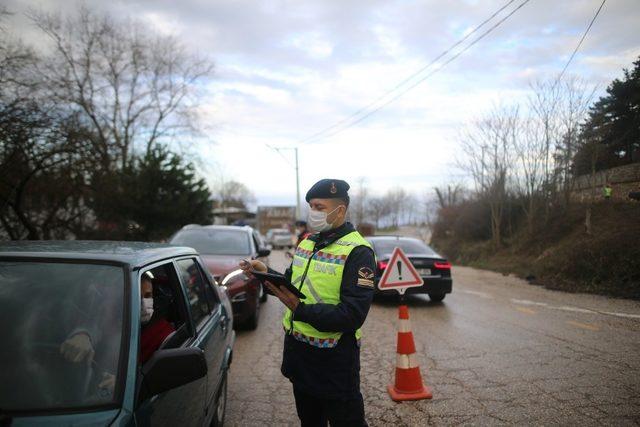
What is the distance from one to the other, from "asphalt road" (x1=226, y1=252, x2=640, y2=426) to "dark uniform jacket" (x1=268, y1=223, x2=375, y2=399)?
1648 mm

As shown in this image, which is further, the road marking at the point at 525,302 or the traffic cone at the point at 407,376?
the road marking at the point at 525,302

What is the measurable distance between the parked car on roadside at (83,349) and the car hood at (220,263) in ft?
14.3

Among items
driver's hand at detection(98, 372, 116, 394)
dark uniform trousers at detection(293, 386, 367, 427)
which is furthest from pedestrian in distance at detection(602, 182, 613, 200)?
driver's hand at detection(98, 372, 116, 394)

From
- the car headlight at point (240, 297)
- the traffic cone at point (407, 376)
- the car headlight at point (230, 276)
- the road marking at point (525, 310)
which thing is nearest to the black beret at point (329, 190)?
the traffic cone at point (407, 376)

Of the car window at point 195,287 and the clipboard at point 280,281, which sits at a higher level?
the clipboard at point 280,281

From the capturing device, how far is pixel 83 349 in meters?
1.96

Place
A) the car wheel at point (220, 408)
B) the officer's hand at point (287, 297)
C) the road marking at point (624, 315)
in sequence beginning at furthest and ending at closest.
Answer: the road marking at point (624, 315), the car wheel at point (220, 408), the officer's hand at point (287, 297)

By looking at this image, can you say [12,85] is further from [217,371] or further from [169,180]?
[169,180]

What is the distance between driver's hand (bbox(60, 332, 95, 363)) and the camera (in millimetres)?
1933

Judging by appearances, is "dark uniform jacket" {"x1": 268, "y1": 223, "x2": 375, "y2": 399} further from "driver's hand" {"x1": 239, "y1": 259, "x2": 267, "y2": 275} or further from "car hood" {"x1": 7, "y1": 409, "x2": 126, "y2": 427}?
"car hood" {"x1": 7, "y1": 409, "x2": 126, "y2": 427}

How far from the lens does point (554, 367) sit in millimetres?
5156

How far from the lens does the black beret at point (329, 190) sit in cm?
271

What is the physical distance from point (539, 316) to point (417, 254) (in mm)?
2752

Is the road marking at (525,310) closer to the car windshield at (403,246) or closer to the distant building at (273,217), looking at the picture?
the car windshield at (403,246)
